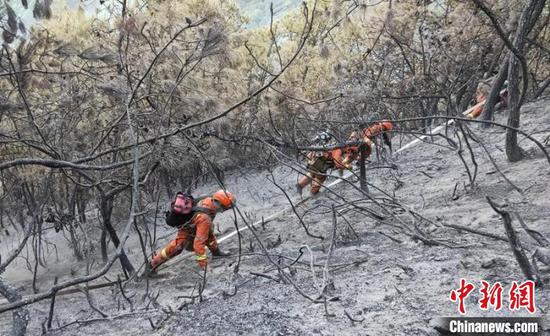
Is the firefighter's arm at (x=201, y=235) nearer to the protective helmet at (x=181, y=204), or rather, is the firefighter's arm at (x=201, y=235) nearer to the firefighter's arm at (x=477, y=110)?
the protective helmet at (x=181, y=204)

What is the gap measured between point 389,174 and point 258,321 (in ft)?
17.5

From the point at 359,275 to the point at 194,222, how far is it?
270 centimetres

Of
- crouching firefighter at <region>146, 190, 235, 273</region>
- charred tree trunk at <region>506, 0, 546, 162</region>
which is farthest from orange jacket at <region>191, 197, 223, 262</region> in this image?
charred tree trunk at <region>506, 0, 546, 162</region>

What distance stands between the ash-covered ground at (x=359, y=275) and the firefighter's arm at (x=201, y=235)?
0.23 m

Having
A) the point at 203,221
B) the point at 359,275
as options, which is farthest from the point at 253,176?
the point at 359,275

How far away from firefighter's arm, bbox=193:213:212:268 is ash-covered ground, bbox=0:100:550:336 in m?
0.23

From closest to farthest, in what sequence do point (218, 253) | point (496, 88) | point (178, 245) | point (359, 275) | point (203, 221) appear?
point (359, 275) → point (203, 221) → point (178, 245) → point (218, 253) → point (496, 88)

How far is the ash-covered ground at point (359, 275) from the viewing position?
2.89 meters

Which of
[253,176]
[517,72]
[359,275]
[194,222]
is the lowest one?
[359,275]

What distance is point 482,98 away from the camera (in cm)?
1083

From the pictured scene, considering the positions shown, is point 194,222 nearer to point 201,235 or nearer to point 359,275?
point 201,235

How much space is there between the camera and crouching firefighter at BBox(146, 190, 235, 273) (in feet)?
18.6

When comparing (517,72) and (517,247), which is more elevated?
(517,72)

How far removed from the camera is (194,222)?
5.84 meters
